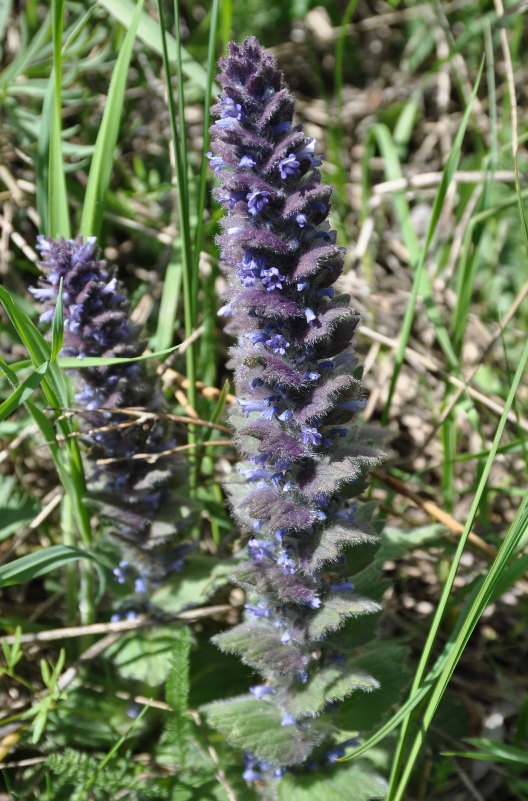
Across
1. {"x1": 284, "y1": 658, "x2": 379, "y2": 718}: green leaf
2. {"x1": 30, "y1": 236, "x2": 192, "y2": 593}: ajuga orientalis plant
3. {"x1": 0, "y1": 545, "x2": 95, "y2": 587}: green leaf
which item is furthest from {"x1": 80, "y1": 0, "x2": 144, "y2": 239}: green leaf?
{"x1": 284, "y1": 658, "x2": 379, "y2": 718}: green leaf

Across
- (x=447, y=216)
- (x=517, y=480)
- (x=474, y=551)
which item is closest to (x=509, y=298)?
(x=447, y=216)

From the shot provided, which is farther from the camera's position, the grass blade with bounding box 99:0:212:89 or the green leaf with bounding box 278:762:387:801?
the grass blade with bounding box 99:0:212:89

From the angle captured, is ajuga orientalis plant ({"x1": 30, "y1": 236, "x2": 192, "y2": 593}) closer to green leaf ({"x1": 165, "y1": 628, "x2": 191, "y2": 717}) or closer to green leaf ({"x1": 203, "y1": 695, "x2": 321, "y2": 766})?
green leaf ({"x1": 165, "y1": 628, "x2": 191, "y2": 717})

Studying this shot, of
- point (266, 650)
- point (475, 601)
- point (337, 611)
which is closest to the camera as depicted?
point (475, 601)

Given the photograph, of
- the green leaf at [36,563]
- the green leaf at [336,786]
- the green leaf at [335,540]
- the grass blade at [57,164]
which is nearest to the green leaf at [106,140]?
the grass blade at [57,164]

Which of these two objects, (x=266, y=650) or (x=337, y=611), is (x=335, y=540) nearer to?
(x=337, y=611)

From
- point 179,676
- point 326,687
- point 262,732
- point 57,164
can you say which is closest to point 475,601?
point 326,687
